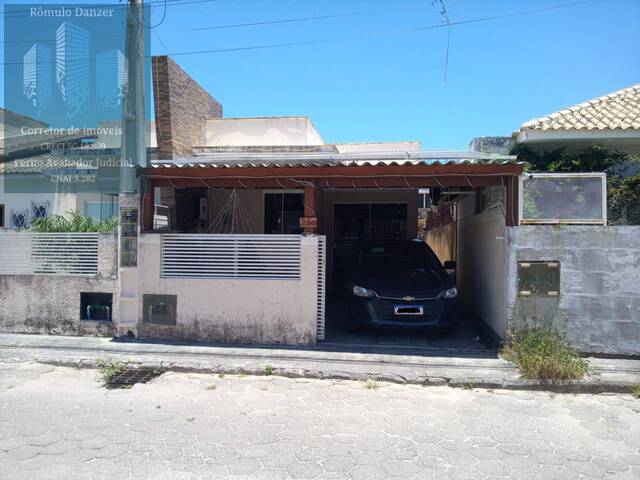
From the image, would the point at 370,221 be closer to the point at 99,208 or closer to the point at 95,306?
the point at 99,208

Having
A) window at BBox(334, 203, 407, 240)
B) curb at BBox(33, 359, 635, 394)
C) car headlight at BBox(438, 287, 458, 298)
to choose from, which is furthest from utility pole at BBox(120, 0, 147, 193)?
window at BBox(334, 203, 407, 240)

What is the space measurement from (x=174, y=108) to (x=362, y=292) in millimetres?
5881

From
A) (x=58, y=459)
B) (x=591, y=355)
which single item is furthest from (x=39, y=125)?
(x=591, y=355)

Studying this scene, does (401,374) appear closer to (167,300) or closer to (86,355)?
(167,300)

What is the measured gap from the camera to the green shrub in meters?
8.19

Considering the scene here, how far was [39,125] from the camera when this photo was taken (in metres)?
13.0

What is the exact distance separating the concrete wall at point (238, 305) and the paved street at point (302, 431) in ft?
4.31

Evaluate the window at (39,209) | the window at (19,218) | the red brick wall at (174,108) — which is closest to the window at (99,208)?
the window at (39,209)

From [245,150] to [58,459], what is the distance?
28.6 feet

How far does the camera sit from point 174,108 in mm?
10070

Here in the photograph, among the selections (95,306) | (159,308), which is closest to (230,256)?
(159,308)

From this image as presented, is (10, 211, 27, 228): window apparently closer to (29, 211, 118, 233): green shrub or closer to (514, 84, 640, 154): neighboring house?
(29, 211, 118, 233): green shrub

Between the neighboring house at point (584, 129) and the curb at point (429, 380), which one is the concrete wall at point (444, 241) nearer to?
the neighboring house at point (584, 129)

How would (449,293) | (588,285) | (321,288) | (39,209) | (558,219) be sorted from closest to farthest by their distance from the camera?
(588,285), (558,219), (321,288), (449,293), (39,209)
